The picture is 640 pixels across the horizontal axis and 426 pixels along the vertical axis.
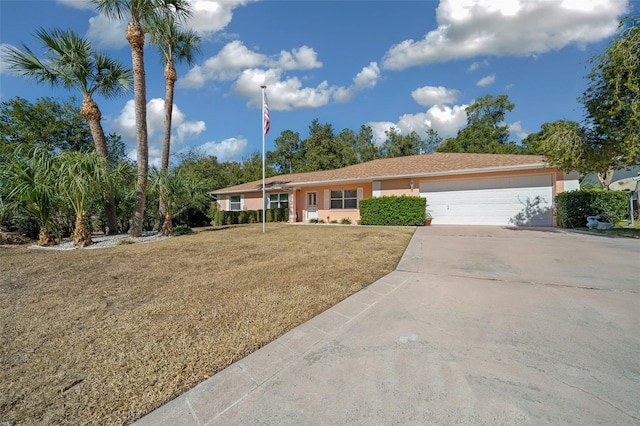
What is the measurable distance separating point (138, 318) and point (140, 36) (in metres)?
11.9

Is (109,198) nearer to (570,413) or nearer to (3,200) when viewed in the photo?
(3,200)

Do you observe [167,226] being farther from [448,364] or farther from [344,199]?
[448,364]

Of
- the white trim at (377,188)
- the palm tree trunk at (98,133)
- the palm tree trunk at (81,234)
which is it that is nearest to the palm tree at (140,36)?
the palm tree trunk at (98,133)

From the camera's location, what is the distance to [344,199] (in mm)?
17500

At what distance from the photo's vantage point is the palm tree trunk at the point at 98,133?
10.8 m

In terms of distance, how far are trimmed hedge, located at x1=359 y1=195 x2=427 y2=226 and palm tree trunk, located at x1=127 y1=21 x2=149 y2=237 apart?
417 inches

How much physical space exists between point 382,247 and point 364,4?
1057 cm

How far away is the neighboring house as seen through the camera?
39.4 ft

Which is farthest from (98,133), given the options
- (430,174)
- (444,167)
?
(444,167)

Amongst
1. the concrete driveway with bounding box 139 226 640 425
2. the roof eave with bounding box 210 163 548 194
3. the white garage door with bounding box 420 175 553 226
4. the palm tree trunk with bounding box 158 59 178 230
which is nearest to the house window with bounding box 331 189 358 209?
the roof eave with bounding box 210 163 548 194

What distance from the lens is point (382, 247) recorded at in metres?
7.52

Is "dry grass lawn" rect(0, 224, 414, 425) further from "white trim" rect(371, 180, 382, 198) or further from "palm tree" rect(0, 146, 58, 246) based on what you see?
"white trim" rect(371, 180, 382, 198)

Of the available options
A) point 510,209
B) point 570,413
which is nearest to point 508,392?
point 570,413

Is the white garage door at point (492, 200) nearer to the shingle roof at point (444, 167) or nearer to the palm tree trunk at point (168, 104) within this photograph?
the shingle roof at point (444, 167)
